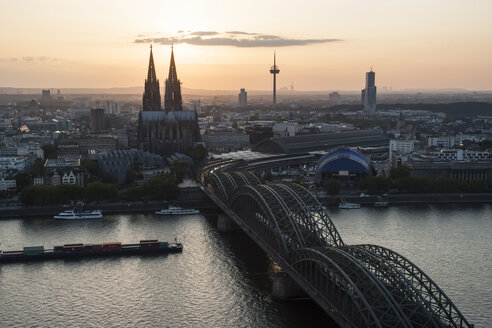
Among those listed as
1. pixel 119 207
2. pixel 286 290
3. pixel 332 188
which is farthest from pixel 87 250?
pixel 332 188

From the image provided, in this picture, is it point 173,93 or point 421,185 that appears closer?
point 421,185

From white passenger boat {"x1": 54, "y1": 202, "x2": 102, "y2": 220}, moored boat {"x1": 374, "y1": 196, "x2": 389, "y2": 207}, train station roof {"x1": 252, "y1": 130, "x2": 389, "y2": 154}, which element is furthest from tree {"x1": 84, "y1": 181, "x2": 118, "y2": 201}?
train station roof {"x1": 252, "y1": 130, "x2": 389, "y2": 154}

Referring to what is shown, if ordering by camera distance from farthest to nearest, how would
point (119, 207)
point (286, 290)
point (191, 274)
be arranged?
point (119, 207) → point (191, 274) → point (286, 290)

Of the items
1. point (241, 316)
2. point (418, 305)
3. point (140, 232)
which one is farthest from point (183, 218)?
point (418, 305)

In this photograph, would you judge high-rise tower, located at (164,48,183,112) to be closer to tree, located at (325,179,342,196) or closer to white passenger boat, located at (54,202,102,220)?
tree, located at (325,179,342,196)

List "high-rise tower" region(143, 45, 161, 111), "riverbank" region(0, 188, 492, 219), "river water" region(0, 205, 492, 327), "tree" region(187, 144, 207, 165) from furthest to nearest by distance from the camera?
"high-rise tower" region(143, 45, 161, 111)
"tree" region(187, 144, 207, 165)
"riverbank" region(0, 188, 492, 219)
"river water" region(0, 205, 492, 327)

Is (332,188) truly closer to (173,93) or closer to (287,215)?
(287,215)

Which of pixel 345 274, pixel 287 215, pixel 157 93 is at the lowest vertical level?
pixel 345 274

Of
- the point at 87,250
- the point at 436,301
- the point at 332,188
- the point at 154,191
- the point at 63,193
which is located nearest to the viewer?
the point at 436,301
